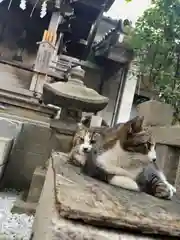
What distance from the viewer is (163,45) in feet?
12.2

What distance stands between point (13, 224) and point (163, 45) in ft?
9.75

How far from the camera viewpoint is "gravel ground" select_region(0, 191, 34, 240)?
1922mm

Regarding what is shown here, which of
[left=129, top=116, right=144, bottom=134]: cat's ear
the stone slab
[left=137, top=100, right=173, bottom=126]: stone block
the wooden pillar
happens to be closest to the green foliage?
[left=137, top=100, right=173, bottom=126]: stone block

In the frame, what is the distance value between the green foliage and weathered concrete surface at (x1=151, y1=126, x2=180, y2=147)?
752 mm

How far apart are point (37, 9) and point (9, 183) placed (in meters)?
4.95

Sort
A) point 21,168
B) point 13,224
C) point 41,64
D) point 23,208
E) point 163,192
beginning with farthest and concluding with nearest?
point 41,64 → point 21,168 → point 23,208 → point 13,224 → point 163,192

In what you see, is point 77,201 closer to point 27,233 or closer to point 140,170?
point 140,170

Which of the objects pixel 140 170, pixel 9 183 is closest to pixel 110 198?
pixel 140 170

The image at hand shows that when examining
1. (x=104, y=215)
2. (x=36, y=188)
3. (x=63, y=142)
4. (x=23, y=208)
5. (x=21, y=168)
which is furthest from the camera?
(x=21, y=168)

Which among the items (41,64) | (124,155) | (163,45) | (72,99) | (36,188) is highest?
(163,45)

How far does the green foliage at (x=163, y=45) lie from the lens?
3355 millimetres

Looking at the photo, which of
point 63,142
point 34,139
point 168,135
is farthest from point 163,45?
point 34,139

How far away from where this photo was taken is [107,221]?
2.76 ft

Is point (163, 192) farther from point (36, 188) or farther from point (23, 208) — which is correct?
point (36, 188)
